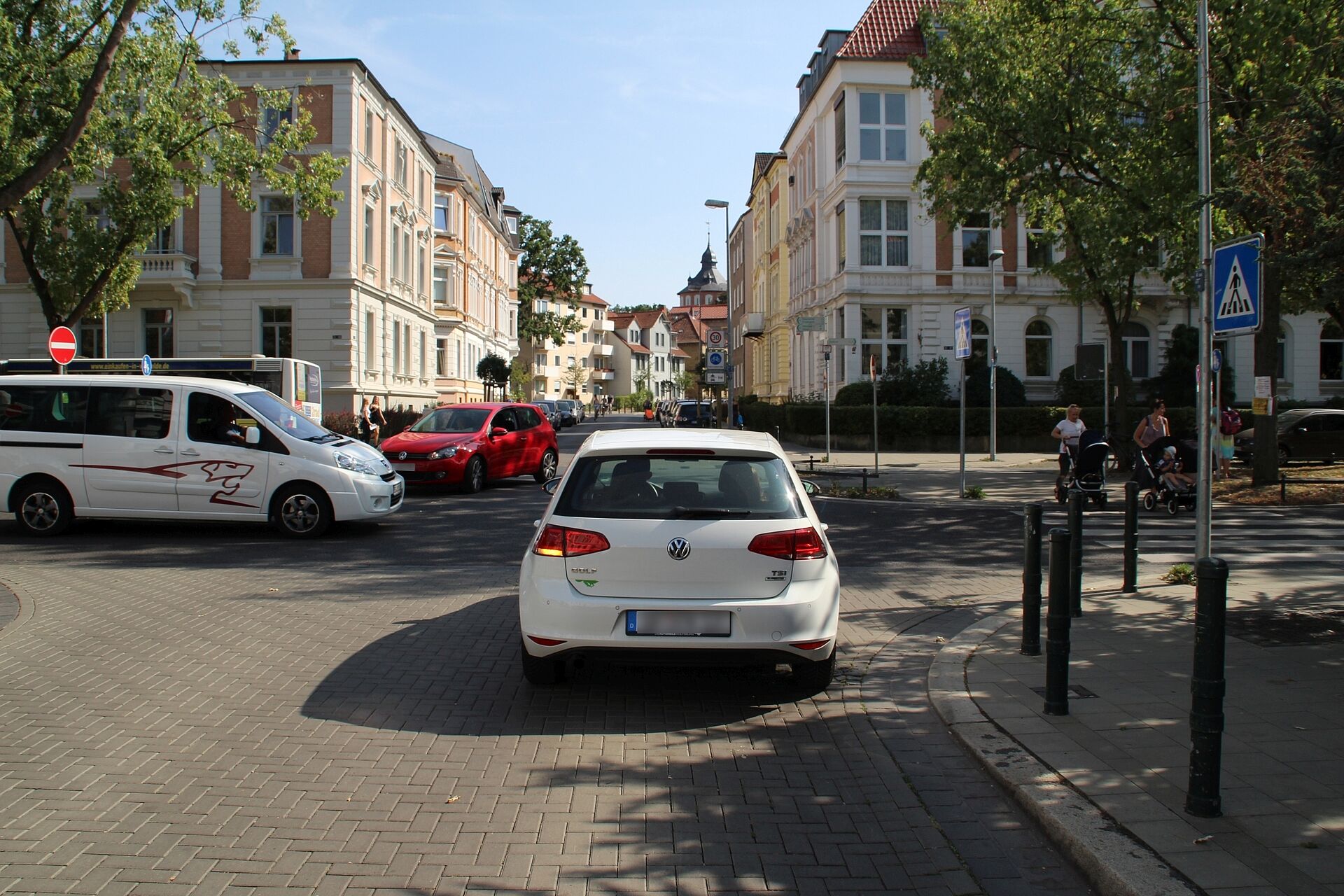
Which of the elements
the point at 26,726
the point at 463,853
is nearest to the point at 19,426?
the point at 26,726

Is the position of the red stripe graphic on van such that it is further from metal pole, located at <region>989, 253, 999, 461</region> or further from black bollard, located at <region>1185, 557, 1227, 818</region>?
metal pole, located at <region>989, 253, 999, 461</region>

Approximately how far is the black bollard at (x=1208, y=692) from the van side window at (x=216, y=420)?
11.2 meters

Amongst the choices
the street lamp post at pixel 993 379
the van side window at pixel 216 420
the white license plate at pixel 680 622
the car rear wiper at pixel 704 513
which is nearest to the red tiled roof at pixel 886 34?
the street lamp post at pixel 993 379

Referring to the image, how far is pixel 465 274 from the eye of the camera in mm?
57406

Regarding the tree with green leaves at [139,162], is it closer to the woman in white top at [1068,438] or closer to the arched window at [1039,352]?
the woman in white top at [1068,438]

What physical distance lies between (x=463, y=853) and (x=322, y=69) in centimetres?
3767

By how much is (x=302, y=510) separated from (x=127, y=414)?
7.76ft

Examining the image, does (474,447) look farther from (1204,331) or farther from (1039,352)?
(1039,352)

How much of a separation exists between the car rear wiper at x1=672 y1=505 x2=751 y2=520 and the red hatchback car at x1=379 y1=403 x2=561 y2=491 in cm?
1295

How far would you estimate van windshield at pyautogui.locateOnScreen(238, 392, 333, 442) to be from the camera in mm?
Answer: 12711

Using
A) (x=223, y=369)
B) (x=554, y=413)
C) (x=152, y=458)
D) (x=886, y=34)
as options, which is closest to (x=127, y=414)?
(x=152, y=458)

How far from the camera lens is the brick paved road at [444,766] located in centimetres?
371

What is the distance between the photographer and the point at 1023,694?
5809 millimetres

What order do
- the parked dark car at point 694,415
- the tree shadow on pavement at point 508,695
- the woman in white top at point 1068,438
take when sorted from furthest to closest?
the parked dark car at point 694,415 → the woman in white top at point 1068,438 → the tree shadow on pavement at point 508,695
